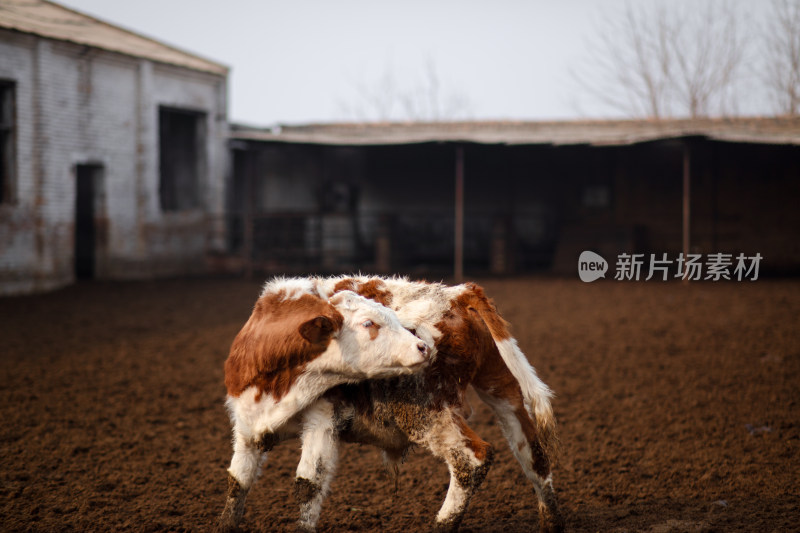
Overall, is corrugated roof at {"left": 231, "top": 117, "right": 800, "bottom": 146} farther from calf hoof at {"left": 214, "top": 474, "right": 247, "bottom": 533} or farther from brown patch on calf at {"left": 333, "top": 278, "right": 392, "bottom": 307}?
calf hoof at {"left": 214, "top": 474, "right": 247, "bottom": 533}

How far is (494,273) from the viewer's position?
18203 millimetres

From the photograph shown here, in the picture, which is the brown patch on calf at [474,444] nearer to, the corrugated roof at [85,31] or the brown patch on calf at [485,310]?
the brown patch on calf at [485,310]

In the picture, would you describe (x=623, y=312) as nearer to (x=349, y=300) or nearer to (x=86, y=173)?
(x=349, y=300)

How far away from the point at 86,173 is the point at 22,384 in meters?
11.2

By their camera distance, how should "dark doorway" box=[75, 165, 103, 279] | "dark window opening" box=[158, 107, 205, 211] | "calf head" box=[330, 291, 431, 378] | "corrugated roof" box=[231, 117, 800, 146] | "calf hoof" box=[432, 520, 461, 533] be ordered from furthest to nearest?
"dark window opening" box=[158, 107, 205, 211]
"dark doorway" box=[75, 165, 103, 279]
"corrugated roof" box=[231, 117, 800, 146]
"calf hoof" box=[432, 520, 461, 533]
"calf head" box=[330, 291, 431, 378]

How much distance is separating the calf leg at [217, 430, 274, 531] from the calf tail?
134 centimetres

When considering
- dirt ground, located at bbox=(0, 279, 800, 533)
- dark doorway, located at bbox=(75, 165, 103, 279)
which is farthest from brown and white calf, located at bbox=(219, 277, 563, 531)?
dark doorway, located at bbox=(75, 165, 103, 279)

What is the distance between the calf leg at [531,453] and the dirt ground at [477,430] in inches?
10.6

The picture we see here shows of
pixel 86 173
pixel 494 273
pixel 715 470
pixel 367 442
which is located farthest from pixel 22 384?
pixel 494 273

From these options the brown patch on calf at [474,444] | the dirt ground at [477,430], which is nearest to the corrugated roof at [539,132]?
the dirt ground at [477,430]

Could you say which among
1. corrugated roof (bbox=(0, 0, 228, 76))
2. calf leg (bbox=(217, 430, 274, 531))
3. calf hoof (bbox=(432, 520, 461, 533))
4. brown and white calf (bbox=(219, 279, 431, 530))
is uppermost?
corrugated roof (bbox=(0, 0, 228, 76))

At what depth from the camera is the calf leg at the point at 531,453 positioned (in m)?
3.84

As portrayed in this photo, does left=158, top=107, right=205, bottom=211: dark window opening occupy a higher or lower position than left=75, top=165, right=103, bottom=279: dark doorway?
higher

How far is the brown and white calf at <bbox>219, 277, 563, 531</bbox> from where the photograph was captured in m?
3.44
